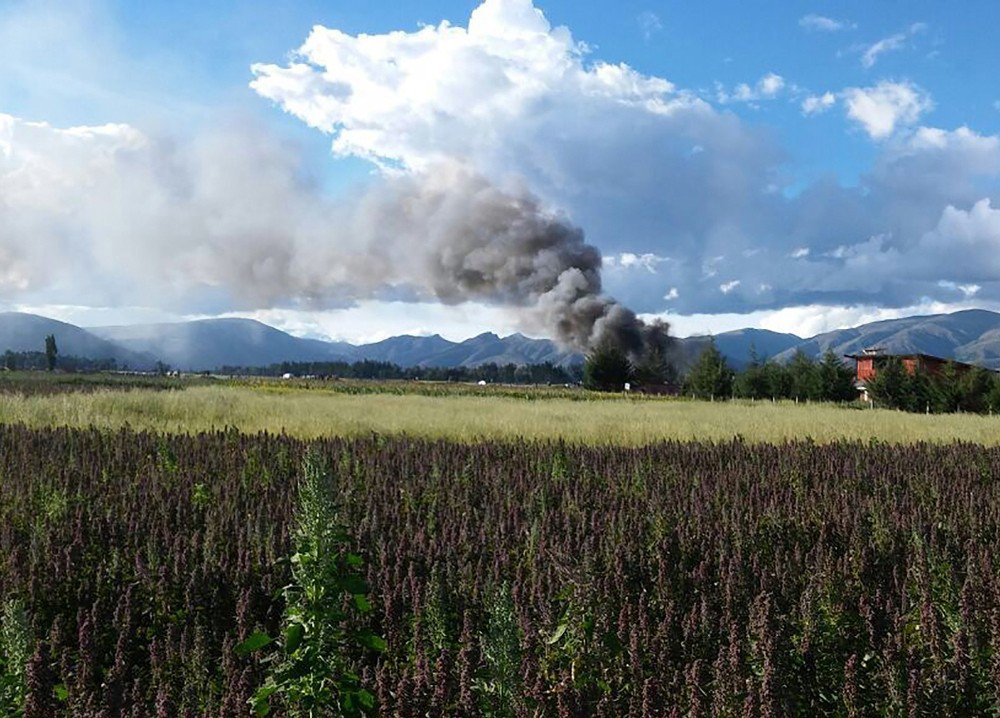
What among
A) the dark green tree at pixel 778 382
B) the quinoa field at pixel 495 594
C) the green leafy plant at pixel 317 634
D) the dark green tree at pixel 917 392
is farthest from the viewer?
the dark green tree at pixel 778 382

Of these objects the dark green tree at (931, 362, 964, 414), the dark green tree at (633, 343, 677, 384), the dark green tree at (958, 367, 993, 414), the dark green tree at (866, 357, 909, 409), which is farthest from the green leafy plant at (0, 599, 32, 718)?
the dark green tree at (633, 343, 677, 384)

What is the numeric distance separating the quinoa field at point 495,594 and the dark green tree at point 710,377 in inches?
1866

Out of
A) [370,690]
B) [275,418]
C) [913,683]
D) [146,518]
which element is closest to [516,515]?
[146,518]

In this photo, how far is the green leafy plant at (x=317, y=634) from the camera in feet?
10.4

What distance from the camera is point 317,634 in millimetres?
3316

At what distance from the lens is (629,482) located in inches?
407

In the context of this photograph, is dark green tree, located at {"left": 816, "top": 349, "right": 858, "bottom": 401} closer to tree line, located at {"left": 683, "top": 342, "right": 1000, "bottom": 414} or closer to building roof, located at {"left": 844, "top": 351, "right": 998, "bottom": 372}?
tree line, located at {"left": 683, "top": 342, "right": 1000, "bottom": 414}

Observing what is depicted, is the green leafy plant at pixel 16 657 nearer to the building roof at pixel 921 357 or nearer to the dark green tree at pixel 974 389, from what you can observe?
the dark green tree at pixel 974 389

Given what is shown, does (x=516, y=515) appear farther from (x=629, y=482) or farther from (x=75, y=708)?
(x=75, y=708)

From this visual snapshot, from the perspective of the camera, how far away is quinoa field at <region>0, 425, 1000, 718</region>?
3.45 metres

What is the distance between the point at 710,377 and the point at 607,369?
10.8m

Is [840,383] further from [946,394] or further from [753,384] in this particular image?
[946,394]

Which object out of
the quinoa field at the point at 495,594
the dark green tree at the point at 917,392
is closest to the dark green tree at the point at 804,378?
the dark green tree at the point at 917,392

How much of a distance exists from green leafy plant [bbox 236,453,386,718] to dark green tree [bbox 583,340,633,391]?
208 feet
